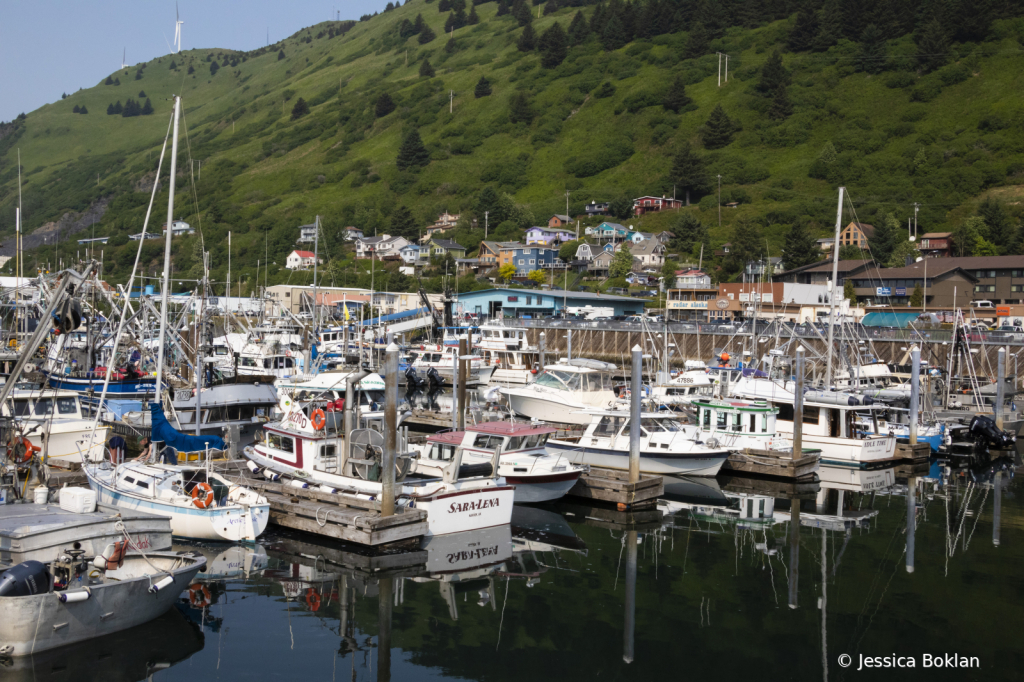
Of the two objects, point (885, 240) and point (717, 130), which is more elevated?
point (717, 130)

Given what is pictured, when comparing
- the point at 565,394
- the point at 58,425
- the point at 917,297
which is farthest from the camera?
the point at 917,297

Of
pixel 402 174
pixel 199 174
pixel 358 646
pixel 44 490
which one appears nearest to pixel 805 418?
pixel 358 646

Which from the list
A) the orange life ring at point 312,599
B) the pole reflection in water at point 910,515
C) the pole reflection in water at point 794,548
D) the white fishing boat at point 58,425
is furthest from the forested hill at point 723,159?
the orange life ring at point 312,599

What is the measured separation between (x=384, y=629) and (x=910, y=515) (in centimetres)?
1775

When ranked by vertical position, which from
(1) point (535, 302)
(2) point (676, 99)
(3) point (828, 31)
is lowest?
(1) point (535, 302)

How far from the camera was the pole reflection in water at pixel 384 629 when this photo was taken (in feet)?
47.3

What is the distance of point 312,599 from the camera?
1708cm

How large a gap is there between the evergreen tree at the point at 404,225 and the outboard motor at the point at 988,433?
126 metres

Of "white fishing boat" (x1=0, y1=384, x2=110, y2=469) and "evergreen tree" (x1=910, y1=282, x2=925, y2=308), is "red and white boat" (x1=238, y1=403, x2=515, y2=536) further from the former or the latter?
"evergreen tree" (x1=910, y1=282, x2=925, y2=308)

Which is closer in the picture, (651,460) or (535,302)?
(651,460)

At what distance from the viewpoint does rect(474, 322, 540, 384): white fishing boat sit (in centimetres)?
5853

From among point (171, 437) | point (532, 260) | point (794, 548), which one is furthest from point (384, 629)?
point (532, 260)

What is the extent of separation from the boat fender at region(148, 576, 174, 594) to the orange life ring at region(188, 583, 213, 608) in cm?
224

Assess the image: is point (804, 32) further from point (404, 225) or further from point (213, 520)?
point (213, 520)
